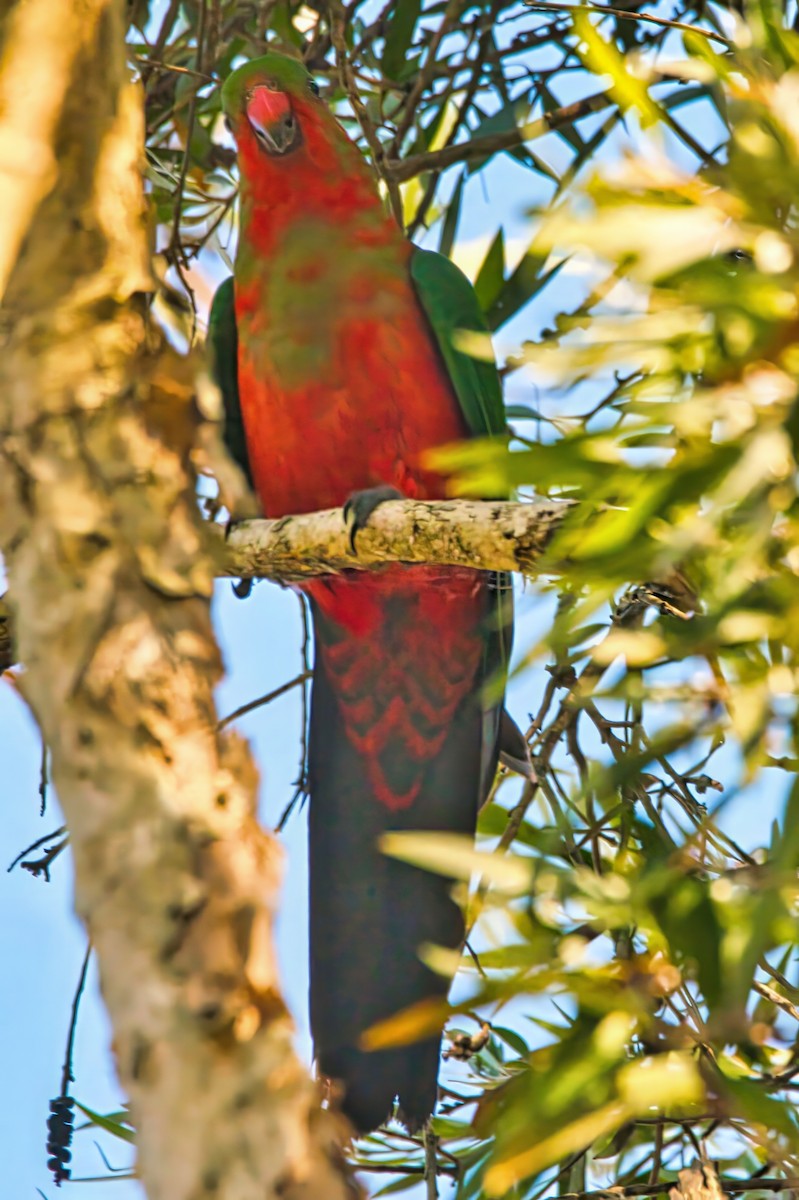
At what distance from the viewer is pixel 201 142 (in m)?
2.67

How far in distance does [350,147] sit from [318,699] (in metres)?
1.03

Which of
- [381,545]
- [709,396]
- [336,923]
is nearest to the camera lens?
[709,396]

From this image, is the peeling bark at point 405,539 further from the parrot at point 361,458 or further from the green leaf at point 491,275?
the green leaf at point 491,275

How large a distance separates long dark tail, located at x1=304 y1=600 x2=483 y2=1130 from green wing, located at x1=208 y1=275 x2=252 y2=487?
0.41 m

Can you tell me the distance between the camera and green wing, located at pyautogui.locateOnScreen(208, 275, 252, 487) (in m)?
2.42

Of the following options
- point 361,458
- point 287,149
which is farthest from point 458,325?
point 287,149

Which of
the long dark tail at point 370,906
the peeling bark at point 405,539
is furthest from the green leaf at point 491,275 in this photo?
the peeling bark at point 405,539

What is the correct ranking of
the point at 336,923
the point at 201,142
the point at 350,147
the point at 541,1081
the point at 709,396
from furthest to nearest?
the point at 201,142, the point at 350,147, the point at 336,923, the point at 541,1081, the point at 709,396

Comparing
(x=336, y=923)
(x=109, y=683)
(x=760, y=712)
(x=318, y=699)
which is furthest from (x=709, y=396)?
(x=318, y=699)

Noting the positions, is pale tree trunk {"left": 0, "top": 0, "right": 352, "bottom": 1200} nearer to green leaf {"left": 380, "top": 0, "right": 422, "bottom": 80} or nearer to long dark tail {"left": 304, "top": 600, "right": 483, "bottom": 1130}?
long dark tail {"left": 304, "top": 600, "right": 483, "bottom": 1130}

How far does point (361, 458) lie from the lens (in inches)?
86.7

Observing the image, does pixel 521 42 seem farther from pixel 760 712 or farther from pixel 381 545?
pixel 760 712

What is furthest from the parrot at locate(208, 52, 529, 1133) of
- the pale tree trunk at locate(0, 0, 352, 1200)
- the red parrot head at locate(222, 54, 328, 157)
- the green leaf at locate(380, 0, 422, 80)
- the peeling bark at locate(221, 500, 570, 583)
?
the pale tree trunk at locate(0, 0, 352, 1200)

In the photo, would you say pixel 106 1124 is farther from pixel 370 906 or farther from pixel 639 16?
pixel 639 16
